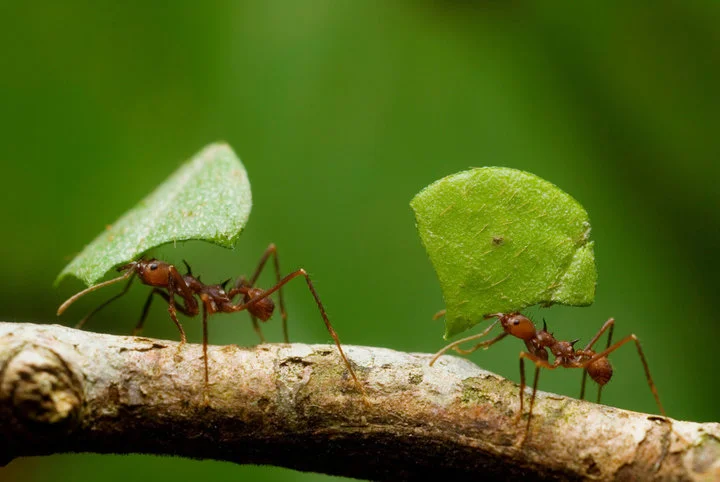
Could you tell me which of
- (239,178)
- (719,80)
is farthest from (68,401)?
(719,80)

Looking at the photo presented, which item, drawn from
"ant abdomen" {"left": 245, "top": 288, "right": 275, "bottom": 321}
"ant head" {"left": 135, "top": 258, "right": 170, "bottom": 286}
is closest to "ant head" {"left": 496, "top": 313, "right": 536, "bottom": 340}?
"ant abdomen" {"left": 245, "top": 288, "right": 275, "bottom": 321}

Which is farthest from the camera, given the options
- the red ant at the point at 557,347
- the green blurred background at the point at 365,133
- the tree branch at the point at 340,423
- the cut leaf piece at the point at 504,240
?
the green blurred background at the point at 365,133

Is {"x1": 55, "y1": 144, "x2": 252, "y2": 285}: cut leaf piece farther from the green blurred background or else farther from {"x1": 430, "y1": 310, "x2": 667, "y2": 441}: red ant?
the green blurred background

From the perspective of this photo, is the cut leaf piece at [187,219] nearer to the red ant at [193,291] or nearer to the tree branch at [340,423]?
the tree branch at [340,423]

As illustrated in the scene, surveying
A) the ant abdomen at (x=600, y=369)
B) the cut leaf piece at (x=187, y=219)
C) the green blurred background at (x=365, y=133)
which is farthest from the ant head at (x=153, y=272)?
the ant abdomen at (x=600, y=369)

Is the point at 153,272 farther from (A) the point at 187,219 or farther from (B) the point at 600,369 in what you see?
(B) the point at 600,369

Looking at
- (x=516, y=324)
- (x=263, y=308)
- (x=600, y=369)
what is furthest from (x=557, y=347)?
(x=263, y=308)
